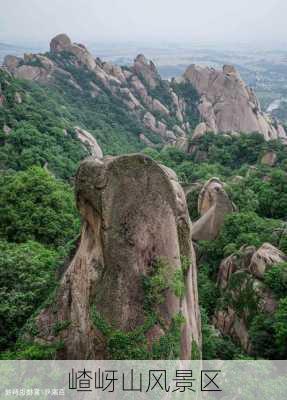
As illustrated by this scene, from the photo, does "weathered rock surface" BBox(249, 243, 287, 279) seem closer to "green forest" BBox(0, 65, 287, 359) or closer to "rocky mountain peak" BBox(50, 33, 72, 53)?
"green forest" BBox(0, 65, 287, 359)

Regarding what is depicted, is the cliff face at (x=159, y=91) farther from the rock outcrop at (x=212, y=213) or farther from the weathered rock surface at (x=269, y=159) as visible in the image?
the rock outcrop at (x=212, y=213)

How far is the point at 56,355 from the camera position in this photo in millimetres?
9523

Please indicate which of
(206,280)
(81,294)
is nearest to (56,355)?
(81,294)

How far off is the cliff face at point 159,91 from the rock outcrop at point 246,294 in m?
44.8

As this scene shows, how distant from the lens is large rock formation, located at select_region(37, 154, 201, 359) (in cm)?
888

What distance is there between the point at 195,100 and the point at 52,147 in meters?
37.7

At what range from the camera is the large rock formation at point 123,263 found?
8.88m

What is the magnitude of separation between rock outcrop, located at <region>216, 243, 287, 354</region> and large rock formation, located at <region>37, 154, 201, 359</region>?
5.86m

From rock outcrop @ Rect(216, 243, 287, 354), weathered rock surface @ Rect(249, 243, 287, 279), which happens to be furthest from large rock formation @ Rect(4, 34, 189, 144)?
weathered rock surface @ Rect(249, 243, 287, 279)

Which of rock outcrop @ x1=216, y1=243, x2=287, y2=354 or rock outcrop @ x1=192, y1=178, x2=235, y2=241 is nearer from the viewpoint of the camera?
rock outcrop @ x1=216, y1=243, x2=287, y2=354

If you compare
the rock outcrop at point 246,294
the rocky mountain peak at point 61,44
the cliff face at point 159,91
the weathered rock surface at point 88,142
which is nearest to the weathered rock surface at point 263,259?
the rock outcrop at point 246,294

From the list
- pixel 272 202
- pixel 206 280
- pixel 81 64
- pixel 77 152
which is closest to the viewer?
pixel 206 280

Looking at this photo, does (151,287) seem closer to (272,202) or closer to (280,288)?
(280,288)

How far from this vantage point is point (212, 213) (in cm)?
2278
